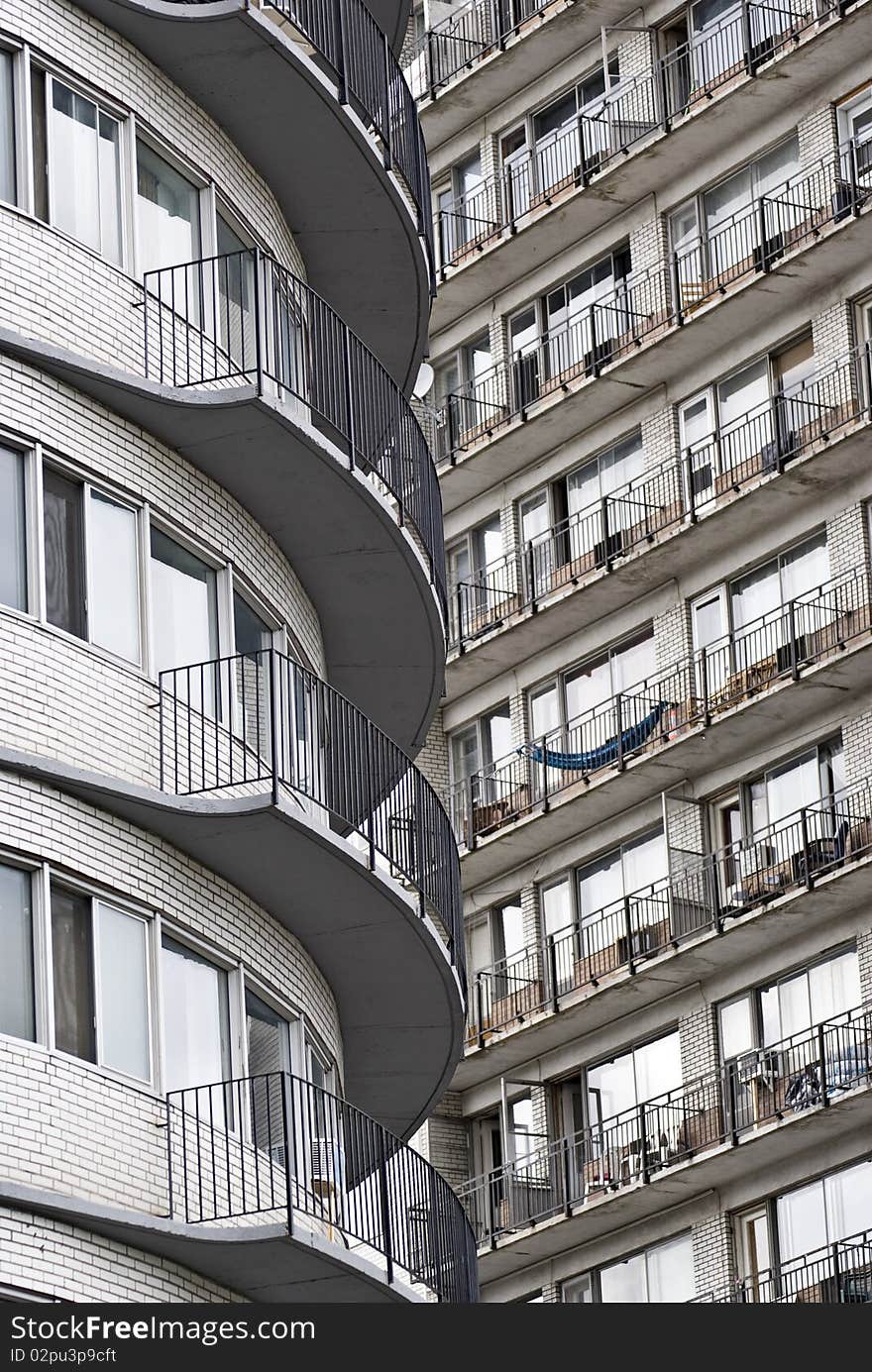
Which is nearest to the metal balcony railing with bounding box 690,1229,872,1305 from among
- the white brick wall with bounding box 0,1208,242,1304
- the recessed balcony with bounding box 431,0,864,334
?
the recessed balcony with bounding box 431,0,864,334

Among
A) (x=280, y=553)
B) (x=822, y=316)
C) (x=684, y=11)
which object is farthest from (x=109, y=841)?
(x=684, y=11)

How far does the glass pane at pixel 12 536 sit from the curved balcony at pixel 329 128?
4.97m

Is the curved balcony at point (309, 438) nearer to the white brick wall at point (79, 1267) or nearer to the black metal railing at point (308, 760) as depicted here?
A: the black metal railing at point (308, 760)

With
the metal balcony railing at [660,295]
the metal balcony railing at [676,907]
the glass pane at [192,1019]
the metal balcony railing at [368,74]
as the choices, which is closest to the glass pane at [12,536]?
the glass pane at [192,1019]

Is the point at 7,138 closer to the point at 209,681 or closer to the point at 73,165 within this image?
the point at 73,165

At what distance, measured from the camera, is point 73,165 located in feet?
97.2

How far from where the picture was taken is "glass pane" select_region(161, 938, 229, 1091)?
1104 inches

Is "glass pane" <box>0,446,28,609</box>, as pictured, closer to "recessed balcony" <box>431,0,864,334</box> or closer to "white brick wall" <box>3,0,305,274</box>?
"white brick wall" <box>3,0,305,274</box>

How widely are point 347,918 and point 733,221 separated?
3139 cm

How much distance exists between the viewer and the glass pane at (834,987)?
55.8 metres

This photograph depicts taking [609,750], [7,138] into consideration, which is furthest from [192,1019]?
[609,750]

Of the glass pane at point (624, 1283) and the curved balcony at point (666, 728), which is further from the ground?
the curved balcony at point (666, 728)

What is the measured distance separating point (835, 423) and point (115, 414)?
96.9 ft

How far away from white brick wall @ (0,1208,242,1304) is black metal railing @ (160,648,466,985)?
156 inches
